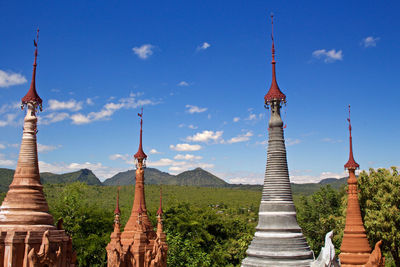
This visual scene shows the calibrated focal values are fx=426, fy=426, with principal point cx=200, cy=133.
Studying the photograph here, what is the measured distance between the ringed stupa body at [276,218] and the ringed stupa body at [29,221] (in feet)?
27.4

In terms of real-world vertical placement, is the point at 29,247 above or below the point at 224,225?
above

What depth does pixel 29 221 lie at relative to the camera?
61.3ft

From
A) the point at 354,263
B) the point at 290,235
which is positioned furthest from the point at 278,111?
the point at 354,263

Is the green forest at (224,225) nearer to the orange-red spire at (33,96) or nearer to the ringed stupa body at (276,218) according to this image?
the ringed stupa body at (276,218)

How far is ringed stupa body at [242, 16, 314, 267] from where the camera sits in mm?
18344

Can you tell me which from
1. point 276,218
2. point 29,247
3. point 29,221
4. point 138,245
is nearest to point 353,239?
point 276,218

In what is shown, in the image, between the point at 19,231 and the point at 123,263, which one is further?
the point at 123,263

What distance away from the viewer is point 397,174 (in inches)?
1540

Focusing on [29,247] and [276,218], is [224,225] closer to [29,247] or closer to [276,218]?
[276,218]

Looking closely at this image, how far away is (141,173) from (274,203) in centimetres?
1347

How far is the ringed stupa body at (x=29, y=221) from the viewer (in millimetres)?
17906

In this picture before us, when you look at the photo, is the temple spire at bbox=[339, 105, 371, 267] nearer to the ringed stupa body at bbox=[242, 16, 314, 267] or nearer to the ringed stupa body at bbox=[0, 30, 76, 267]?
the ringed stupa body at bbox=[242, 16, 314, 267]

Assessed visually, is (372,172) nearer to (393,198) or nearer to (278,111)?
(393,198)

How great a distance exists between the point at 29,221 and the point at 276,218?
10.9 metres
